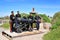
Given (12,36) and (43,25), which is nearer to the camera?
(12,36)

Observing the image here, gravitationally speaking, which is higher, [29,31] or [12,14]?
[12,14]

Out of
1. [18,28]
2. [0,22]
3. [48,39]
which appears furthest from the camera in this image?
[0,22]

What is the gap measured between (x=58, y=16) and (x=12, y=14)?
249 inches

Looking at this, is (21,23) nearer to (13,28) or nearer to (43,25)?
(13,28)

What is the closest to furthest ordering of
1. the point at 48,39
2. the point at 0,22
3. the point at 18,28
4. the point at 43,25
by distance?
the point at 48,39, the point at 18,28, the point at 43,25, the point at 0,22

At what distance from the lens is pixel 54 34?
10.9 metres

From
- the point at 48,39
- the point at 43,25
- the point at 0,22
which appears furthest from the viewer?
the point at 0,22

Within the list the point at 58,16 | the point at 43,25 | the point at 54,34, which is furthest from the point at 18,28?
the point at 58,16

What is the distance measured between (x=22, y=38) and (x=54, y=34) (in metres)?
2.08

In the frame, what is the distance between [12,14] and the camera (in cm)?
1230

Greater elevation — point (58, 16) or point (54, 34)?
point (58, 16)

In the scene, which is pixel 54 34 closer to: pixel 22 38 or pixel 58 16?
pixel 22 38

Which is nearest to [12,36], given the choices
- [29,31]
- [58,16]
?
[29,31]

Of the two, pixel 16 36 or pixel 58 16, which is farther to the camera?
pixel 58 16
